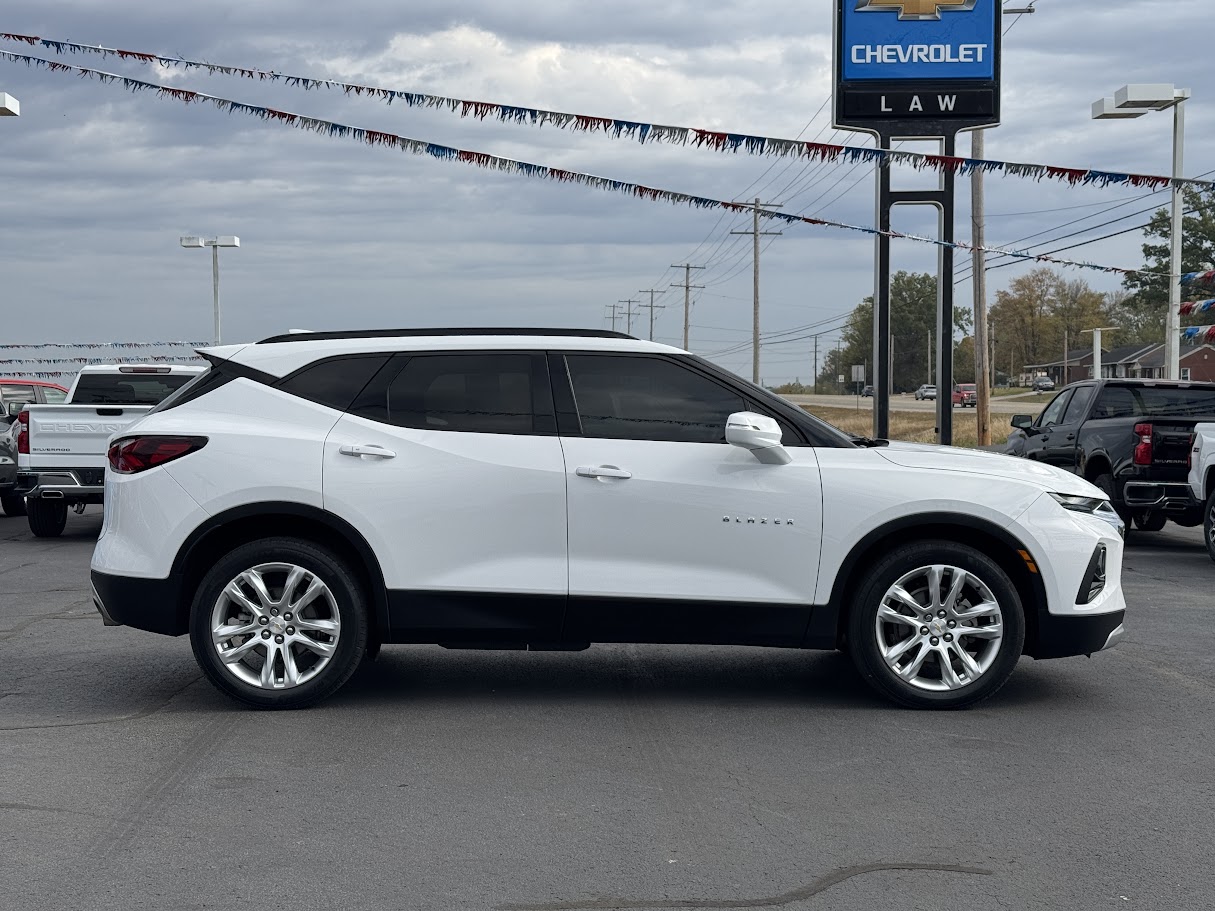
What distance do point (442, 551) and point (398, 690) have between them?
102cm

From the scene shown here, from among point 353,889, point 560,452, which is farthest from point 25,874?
point 560,452

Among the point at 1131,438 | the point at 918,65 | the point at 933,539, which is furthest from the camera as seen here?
the point at 918,65

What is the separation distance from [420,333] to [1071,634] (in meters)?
3.44

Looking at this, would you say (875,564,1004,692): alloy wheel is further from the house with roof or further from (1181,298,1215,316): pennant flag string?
the house with roof

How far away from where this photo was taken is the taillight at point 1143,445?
573 inches

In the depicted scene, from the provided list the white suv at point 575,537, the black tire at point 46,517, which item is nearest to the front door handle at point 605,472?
the white suv at point 575,537

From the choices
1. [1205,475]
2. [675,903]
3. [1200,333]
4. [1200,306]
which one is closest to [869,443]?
[675,903]

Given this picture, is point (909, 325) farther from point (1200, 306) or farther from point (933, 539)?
point (933, 539)

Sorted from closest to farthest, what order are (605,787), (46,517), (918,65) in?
(605,787)
(46,517)
(918,65)

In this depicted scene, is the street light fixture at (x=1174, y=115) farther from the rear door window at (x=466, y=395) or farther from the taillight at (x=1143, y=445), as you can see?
the rear door window at (x=466, y=395)

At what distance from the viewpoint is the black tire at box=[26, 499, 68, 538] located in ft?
53.8

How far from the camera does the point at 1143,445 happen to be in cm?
1459

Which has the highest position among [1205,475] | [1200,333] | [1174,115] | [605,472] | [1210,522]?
[1174,115]

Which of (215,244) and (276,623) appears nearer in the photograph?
(276,623)
